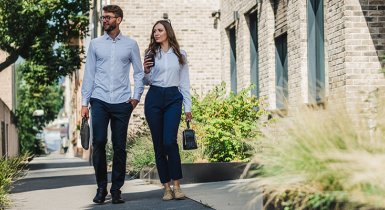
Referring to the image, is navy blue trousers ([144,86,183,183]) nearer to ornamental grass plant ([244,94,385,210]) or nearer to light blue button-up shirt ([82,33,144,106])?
light blue button-up shirt ([82,33,144,106])

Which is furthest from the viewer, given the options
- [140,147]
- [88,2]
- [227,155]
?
[88,2]

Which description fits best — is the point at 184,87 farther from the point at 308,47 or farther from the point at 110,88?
the point at 308,47

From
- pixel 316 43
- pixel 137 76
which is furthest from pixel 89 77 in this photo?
pixel 316 43

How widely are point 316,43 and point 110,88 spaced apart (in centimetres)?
458

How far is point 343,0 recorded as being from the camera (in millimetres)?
9875

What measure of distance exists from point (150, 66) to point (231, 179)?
3141mm

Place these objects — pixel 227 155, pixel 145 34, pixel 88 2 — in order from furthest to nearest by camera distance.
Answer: pixel 88 2 → pixel 145 34 → pixel 227 155

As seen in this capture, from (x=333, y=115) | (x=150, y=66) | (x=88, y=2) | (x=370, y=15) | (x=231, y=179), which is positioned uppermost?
(x=88, y=2)

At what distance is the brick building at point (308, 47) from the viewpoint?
9805mm

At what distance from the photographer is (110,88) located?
7645 mm

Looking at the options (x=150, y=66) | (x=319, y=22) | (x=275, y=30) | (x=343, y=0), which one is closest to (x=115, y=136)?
(x=150, y=66)

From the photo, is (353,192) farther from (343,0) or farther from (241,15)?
(241,15)

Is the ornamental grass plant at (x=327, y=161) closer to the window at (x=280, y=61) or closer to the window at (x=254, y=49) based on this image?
the window at (x=280, y=61)

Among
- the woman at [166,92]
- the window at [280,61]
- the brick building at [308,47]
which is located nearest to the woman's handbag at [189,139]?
the woman at [166,92]
